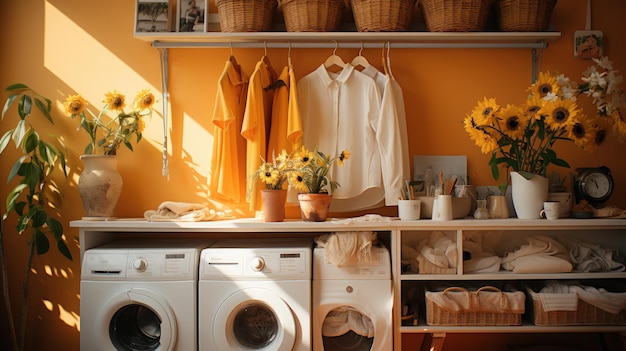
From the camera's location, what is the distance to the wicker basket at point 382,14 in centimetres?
274

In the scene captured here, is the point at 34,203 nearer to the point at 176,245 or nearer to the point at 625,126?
the point at 176,245

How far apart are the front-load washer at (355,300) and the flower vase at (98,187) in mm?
1151

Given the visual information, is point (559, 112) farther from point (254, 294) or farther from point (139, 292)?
point (139, 292)

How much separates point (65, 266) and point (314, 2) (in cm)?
208

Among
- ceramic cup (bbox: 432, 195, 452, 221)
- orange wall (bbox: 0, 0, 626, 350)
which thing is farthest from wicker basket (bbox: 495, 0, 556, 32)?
ceramic cup (bbox: 432, 195, 452, 221)

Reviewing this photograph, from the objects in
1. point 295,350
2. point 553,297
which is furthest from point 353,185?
point 553,297

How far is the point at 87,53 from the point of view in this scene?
3.06 meters

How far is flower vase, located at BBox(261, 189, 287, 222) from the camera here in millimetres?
2643

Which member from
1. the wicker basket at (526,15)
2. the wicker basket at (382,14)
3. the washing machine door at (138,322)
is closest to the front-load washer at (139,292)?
the washing machine door at (138,322)

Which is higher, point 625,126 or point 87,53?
point 87,53

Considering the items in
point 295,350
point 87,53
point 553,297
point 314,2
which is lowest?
point 295,350

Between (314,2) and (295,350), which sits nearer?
(295,350)

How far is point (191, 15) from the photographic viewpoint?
9.67 ft

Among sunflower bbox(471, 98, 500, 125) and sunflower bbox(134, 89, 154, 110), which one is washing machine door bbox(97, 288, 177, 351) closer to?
sunflower bbox(134, 89, 154, 110)
